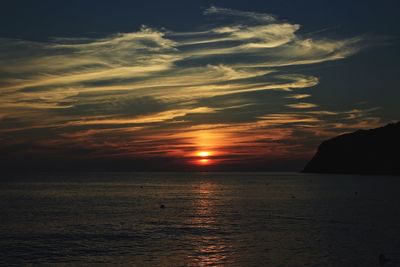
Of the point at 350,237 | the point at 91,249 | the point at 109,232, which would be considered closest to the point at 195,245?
the point at 91,249

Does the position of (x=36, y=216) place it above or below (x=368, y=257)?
above

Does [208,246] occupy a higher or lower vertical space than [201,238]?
lower

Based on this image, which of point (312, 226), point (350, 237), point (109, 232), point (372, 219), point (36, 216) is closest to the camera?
point (350, 237)

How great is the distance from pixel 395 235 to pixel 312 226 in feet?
31.8

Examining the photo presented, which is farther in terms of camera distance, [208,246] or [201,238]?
[201,238]

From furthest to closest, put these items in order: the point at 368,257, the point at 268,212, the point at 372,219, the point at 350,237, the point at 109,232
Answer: the point at 268,212 → the point at 372,219 → the point at 109,232 → the point at 350,237 → the point at 368,257

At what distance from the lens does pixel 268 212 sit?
2741 inches

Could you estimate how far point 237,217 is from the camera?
62844mm

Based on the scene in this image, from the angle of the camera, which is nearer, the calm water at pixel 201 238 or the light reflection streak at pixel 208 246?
the light reflection streak at pixel 208 246

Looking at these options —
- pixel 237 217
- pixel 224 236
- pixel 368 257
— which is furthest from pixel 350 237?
pixel 237 217

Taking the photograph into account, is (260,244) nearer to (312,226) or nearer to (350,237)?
(350,237)

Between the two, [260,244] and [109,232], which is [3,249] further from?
[260,244]

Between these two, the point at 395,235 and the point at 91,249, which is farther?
the point at 395,235

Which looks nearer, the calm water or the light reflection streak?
the light reflection streak
